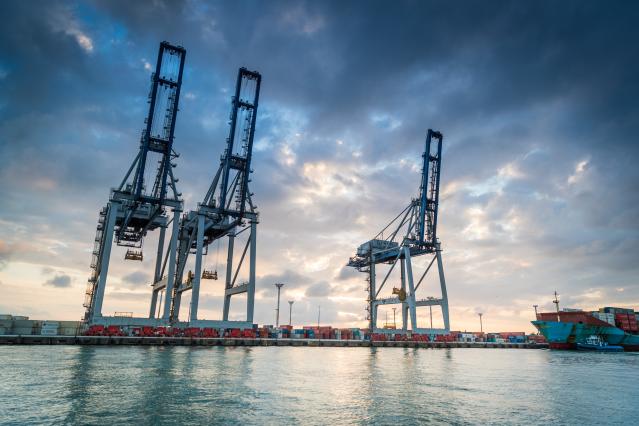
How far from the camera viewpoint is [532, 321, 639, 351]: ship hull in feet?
226

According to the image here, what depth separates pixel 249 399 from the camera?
15086 mm

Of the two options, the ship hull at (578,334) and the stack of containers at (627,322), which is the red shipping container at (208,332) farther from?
the stack of containers at (627,322)

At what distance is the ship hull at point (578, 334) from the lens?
226ft

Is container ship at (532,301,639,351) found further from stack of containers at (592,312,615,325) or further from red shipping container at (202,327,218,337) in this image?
red shipping container at (202,327,218,337)

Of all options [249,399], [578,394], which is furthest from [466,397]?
[249,399]

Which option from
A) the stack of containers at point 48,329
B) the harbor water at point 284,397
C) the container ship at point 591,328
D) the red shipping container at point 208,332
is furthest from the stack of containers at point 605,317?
the stack of containers at point 48,329

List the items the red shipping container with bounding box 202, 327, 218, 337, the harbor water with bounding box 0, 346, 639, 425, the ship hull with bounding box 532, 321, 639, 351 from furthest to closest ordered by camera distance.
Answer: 1. the ship hull with bounding box 532, 321, 639, 351
2. the red shipping container with bounding box 202, 327, 218, 337
3. the harbor water with bounding box 0, 346, 639, 425

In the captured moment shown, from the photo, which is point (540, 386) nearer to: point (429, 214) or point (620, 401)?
point (620, 401)

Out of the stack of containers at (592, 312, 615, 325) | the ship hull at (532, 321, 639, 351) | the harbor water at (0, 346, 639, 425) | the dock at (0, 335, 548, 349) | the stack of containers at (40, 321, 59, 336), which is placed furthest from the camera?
the stack of containers at (592, 312, 615, 325)

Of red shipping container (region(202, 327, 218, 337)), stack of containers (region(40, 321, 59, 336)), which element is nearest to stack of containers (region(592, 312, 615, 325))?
red shipping container (region(202, 327, 218, 337))

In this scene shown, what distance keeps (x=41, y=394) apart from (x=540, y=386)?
2265 centimetres

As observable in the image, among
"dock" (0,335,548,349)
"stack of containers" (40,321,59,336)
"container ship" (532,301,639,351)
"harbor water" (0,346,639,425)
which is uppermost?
"container ship" (532,301,639,351)

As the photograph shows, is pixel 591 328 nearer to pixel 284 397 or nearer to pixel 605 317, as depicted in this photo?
pixel 605 317

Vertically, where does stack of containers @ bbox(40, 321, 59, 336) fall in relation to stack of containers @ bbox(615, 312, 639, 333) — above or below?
below
